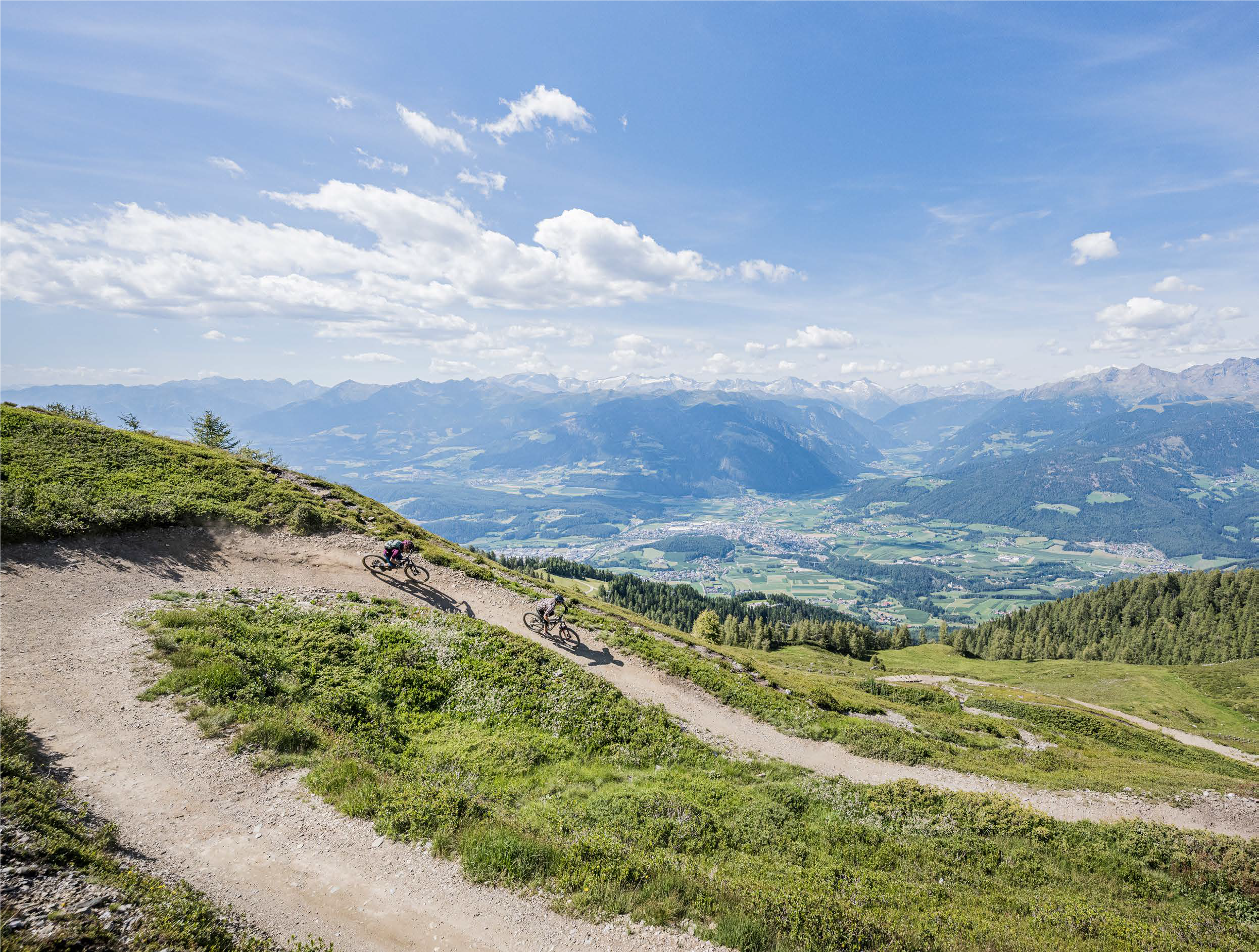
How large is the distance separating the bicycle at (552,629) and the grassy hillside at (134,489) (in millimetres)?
12772

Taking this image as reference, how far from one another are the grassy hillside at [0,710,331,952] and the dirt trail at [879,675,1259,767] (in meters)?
65.7

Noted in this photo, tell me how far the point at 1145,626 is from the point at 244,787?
161 meters

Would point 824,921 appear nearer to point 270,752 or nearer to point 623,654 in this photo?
point 270,752

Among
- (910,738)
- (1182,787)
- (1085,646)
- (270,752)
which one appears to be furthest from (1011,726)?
(1085,646)

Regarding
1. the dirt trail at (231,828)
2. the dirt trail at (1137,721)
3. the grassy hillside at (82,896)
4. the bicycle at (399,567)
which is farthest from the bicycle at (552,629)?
the dirt trail at (1137,721)

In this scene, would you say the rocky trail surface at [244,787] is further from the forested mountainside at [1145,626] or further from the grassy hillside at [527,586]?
the forested mountainside at [1145,626]

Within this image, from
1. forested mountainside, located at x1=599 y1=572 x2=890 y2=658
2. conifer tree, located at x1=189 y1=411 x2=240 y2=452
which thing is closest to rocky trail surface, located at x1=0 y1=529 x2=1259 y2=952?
conifer tree, located at x1=189 y1=411 x2=240 y2=452

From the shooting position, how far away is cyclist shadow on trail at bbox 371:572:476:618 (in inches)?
1045

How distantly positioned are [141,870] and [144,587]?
18234 millimetres

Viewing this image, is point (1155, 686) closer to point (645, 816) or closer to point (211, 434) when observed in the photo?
point (645, 816)

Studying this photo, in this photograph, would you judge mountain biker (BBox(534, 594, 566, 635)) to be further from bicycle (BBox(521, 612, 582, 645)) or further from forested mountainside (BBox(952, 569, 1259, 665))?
forested mountainside (BBox(952, 569, 1259, 665))

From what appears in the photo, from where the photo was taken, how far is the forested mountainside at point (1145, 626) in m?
93.9

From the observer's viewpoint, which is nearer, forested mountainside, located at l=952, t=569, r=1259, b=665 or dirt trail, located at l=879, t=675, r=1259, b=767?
dirt trail, located at l=879, t=675, r=1259, b=767

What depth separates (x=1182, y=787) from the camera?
836 inches
